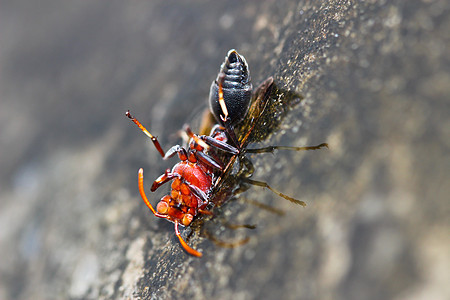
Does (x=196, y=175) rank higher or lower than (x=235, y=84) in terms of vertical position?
lower

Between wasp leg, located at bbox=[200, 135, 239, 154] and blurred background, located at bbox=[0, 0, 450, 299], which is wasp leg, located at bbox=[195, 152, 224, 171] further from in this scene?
blurred background, located at bbox=[0, 0, 450, 299]

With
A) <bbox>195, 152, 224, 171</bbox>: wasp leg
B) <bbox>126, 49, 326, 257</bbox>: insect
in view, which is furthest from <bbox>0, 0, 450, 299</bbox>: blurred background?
<bbox>195, 152, 224, 171</bbox>: wasp leg

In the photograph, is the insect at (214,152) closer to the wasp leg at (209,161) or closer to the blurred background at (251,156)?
the wasp leg at (209,161)

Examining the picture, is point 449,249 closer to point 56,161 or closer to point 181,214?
point 181,214

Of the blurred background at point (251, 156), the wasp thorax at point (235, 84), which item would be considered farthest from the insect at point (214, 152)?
the blurred background at point (251, 156)

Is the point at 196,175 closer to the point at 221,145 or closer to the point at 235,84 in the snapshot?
the point at 221,145

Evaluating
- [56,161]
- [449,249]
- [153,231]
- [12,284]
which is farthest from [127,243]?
[449,249]

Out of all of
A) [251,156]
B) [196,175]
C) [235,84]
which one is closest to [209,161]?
[196,175]
